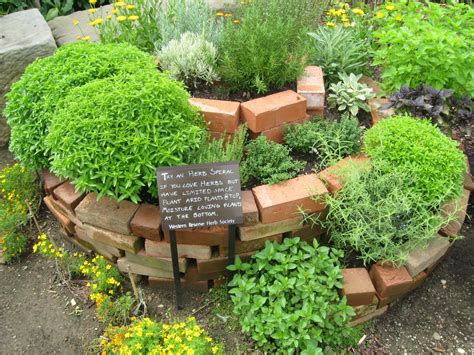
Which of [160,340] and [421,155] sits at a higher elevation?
[421,155]

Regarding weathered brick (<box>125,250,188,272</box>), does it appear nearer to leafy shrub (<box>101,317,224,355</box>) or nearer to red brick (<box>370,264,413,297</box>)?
leafy shrub (<box>101,317,224,355</box>)

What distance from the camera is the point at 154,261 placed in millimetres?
3062

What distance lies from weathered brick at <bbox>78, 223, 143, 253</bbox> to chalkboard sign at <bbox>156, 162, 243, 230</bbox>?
0.54m

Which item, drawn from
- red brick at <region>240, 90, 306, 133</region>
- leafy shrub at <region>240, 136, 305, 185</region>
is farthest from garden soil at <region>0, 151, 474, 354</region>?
red brick at <region>240, 90, 306, 133</region>

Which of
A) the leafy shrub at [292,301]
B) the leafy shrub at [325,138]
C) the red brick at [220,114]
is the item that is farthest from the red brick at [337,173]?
the red brick at [220,114]

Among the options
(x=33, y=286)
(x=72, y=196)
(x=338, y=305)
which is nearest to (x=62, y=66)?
(x=72, y=196)

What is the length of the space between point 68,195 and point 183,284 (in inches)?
40.0

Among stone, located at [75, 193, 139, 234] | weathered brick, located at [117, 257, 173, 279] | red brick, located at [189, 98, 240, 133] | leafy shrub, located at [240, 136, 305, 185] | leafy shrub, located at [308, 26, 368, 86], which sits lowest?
weathered brick, located at [117, 257, 173, 279]

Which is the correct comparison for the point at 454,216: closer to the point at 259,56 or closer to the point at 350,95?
the point at 350,95

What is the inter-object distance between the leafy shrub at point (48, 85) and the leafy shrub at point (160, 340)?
4.49ft

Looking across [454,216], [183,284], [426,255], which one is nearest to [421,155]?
[454,216]

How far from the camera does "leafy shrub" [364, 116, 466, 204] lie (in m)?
2.92

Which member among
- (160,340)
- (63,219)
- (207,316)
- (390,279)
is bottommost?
(207,316)

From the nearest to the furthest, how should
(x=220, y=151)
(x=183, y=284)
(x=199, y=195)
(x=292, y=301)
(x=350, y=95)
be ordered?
(x=199, y=195) → (x=292, y=301) → (x=220, y=151) → (x=183, y=284) → (x=350, y=95)
